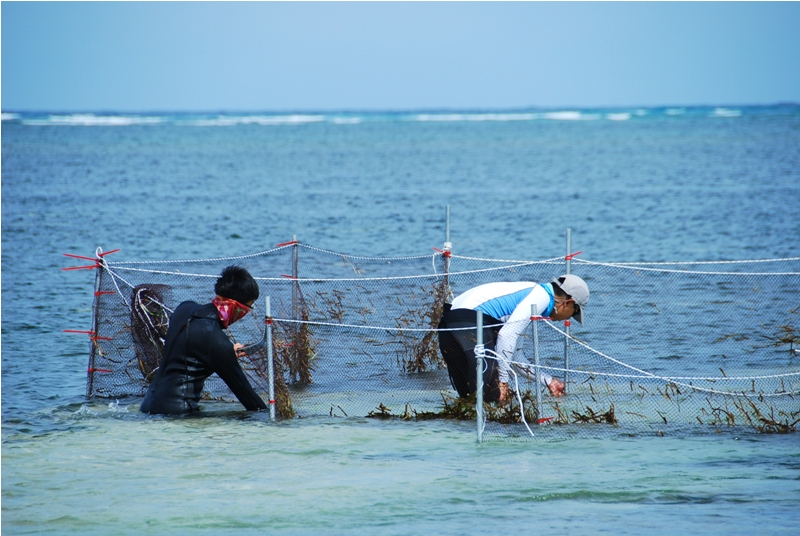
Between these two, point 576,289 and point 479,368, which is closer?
point 479,368

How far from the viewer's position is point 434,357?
9.77 m

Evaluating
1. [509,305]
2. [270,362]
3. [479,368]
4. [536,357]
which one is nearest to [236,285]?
[270,362]

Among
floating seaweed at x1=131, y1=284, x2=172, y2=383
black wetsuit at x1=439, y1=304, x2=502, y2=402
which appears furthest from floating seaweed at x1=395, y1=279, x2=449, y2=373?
floating seaweed at x1=131, y1=284, x2=172, y2=383

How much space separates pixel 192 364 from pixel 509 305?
292 centimetres

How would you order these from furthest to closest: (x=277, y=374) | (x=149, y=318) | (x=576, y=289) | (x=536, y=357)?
(x=149, y=318), (x=277, y=374), (x=576, y=289), (x=536, y=357)

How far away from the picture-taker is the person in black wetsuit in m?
8.17

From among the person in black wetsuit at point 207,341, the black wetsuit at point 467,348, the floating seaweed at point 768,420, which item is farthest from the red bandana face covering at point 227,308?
the floating seaweed at point 768,420

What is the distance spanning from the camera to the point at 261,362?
890 centimetres

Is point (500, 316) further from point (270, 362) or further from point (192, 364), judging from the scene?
point (192, 364)

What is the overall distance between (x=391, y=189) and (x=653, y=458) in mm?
29186

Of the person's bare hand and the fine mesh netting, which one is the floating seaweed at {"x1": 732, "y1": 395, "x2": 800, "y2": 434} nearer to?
the fine mesh netting

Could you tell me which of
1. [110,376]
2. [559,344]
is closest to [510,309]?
[559,344]

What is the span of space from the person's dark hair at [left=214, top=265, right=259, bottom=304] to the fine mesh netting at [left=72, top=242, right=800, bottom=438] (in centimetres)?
38

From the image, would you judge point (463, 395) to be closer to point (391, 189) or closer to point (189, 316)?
point (189, 316)
